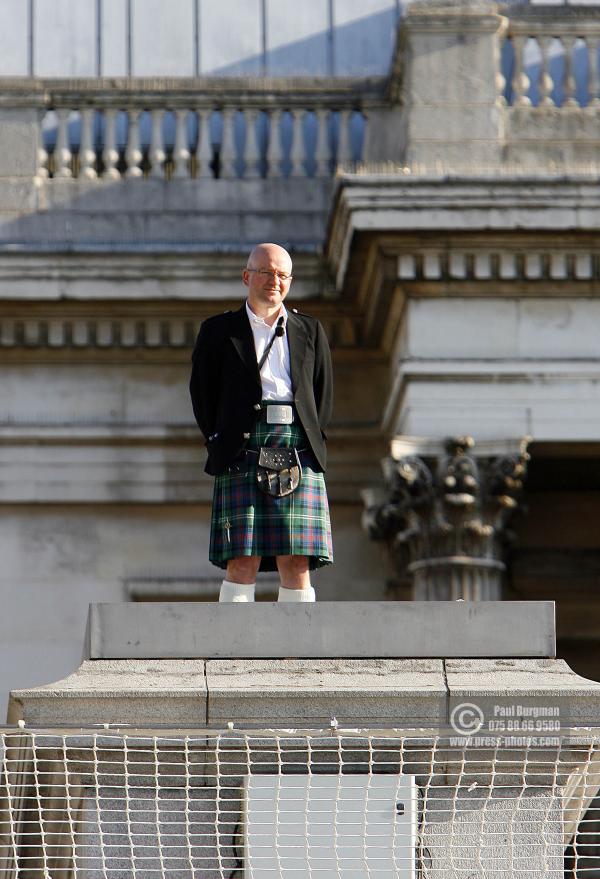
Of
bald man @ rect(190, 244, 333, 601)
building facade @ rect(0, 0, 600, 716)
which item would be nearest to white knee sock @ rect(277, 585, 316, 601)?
bald man @ rect(190, 244, 333, 601)

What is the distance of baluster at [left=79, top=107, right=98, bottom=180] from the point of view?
21.8 metres

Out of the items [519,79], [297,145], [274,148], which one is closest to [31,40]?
[274,148]

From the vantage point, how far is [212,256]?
69.1 ft

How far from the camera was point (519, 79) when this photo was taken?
68.2 ft

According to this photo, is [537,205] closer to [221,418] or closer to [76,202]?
[76,202]

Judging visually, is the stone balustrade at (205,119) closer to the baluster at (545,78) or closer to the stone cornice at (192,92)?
the stone cornice at (192,92)

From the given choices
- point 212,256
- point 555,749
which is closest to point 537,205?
point 212,256

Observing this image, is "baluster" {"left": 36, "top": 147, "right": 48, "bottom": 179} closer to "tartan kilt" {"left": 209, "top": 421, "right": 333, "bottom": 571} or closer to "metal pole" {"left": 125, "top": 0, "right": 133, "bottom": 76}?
"metal pole" {"left": 125, "top": 0, "right": 133, "bottom": 76}


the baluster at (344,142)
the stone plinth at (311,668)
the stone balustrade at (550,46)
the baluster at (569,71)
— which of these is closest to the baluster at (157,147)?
the baluster at (344,142)

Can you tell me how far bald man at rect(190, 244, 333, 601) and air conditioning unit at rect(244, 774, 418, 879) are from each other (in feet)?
6.24

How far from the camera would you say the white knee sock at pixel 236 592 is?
12516 millimetres

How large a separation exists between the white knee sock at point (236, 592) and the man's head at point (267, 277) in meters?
1.34

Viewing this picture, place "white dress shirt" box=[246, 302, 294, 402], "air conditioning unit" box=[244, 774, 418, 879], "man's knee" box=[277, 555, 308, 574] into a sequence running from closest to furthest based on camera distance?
"air conditioning unit" box=[244, 774, 418, 879], "man's knee" box=[277, 555, 308, 574], "white dress shirt" box=[246, 302, 294, 402]

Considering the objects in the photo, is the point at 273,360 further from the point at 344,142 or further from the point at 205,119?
the point at 205,119
